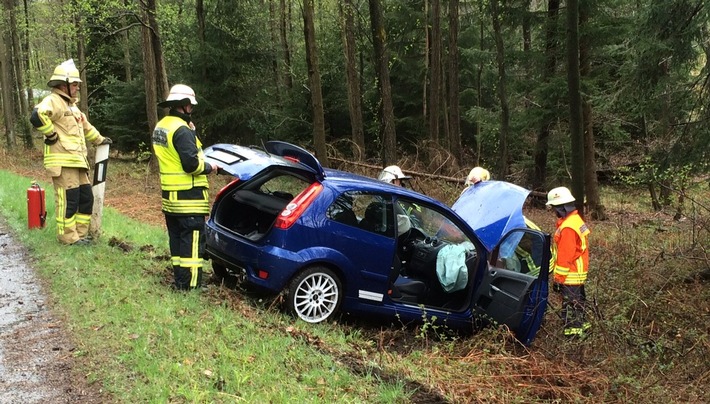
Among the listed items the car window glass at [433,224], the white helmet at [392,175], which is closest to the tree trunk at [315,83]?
the white helmet at [392,175]

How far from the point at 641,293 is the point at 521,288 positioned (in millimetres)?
2702

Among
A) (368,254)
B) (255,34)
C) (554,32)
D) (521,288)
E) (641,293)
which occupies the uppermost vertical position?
(255,34)

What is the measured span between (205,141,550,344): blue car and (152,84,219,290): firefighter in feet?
0.98

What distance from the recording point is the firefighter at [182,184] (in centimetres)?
510

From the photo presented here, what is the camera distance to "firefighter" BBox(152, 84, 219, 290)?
5.10 metres

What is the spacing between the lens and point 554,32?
14586mm

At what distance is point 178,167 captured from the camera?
5180 mm

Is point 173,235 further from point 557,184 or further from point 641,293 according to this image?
point 557,184

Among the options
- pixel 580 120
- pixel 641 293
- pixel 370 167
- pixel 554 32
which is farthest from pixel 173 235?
pixel 554 32

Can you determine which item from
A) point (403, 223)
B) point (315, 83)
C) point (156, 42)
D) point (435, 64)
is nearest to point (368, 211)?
point (403, 223)

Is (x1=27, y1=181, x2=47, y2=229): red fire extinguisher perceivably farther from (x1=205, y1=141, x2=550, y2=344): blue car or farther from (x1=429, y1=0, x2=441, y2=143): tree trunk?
(x1=429, y1=0, x2=441, y2=143): tree trunk

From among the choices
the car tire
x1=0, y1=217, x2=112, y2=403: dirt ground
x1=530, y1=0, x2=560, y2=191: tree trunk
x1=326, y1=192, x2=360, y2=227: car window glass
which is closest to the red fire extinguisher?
x1=0, y1=217, x2=112, y2=403: dirt ground

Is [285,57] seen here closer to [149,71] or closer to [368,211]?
[149,71]

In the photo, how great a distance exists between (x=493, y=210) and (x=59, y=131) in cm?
542
